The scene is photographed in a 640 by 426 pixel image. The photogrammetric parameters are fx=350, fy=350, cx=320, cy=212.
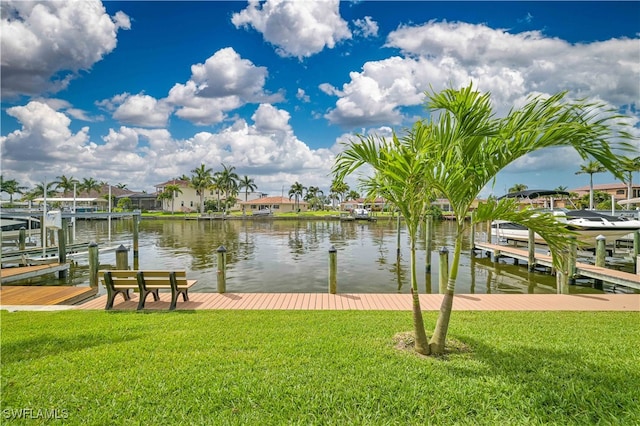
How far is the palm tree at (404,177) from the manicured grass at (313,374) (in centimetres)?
92

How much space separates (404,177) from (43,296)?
10.3 m

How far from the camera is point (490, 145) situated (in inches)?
189

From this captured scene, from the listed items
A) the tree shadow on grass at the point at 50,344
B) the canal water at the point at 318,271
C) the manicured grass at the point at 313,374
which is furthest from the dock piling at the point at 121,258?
the tree shadow on grass at the point at 50,344

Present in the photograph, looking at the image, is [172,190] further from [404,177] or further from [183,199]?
[404,177]

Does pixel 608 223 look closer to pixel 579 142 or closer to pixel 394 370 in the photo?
pixel 579 142

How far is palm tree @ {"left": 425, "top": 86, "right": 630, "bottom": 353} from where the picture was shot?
14.0 ft

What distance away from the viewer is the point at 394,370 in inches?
177

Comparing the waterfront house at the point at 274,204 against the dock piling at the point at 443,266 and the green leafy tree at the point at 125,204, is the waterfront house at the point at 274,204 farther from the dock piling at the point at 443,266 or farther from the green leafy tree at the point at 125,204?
the dock piling at the point at 443,266

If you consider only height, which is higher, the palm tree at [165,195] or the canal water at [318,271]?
the palm tree at [165,195]

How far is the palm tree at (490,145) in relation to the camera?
14.0ft

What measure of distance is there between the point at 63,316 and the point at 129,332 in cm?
234

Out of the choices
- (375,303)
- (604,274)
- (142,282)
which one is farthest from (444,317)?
(604,274)

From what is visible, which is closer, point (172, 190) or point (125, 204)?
point (125, 204)

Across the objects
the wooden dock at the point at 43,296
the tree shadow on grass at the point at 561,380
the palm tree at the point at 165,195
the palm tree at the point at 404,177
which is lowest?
the wooden dock at the point at 43,296
